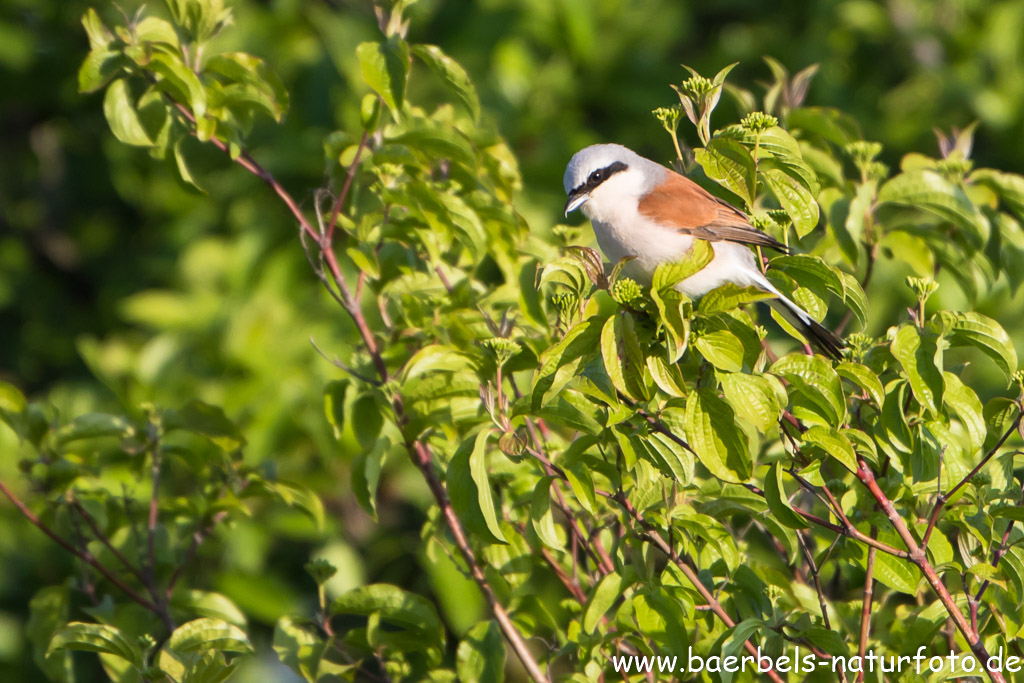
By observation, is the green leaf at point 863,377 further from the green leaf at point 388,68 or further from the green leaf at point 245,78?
the green leaf at point 245,78

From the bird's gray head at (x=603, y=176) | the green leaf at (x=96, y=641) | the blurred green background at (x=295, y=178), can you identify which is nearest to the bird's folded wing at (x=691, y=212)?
the bird's gray head at (x=603, y=176)

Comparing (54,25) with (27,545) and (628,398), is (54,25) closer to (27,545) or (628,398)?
(27,545)

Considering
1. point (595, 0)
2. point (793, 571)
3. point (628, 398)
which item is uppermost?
point (595, 0)

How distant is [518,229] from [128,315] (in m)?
3.88

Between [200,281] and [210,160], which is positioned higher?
[210,160]

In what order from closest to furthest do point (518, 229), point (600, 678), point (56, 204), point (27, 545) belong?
1. point (600, 678)
2. point (518, 229)
3. point (27, 545)
4. point (56, 204)

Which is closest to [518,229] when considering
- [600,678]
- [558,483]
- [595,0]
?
[558,483]

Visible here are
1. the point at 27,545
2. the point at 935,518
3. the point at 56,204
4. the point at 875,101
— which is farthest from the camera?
the point at 56,204

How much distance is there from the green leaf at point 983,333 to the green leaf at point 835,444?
375 mm

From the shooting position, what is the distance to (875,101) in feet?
22.6

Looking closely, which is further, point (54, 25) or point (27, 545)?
point (54, 25)

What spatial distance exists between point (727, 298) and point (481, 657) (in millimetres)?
→ 1175

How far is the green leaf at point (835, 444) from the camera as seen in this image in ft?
6.47

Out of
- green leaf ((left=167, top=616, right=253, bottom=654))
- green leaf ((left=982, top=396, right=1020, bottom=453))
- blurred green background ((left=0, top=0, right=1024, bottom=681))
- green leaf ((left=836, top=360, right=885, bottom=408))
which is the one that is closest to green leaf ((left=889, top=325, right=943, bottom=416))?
green leaf ((left=836, top=360, right=885, bottom=408))
